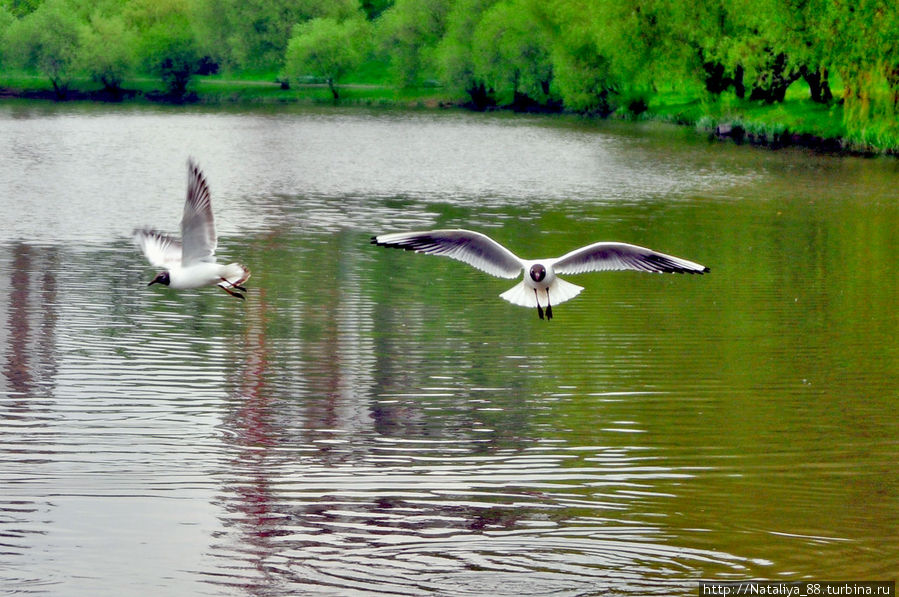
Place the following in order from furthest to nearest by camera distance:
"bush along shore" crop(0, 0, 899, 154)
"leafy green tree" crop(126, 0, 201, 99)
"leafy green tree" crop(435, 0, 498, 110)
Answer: "leafy green tree" crop(126, 0, 201, 99) < "leafy green tree" crop(435, 0, 498, 110) < "bush along shore" crop(0, 0, 899, 154)

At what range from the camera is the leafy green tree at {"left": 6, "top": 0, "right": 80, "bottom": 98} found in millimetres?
90375

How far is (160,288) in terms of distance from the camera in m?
18.8

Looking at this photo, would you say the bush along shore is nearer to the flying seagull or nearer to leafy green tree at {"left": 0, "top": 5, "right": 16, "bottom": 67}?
leafy green tree at {"left": 0, "top": 5, "right": 16, "bottom": 67}

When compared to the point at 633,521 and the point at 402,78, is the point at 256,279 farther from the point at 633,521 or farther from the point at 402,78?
the point at 402,78

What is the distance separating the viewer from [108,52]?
90.4 m

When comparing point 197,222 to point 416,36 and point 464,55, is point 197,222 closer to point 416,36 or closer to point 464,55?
point 464,55

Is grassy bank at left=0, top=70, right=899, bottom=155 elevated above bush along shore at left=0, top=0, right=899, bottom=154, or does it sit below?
below

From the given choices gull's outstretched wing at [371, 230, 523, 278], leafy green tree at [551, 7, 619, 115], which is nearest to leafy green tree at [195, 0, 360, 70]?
leafy green tree at [551, 7, 619, 115]

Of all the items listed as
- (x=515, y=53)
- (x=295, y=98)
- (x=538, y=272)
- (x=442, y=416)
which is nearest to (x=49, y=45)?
(x=295, y=98)

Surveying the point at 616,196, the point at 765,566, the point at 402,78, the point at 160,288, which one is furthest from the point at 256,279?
the point at 402,78

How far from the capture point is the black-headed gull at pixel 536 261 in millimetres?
11234

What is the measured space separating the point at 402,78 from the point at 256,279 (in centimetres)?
6628

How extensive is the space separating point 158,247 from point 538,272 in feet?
13.1

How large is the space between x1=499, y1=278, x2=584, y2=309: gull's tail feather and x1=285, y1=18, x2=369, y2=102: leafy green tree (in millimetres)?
78408
